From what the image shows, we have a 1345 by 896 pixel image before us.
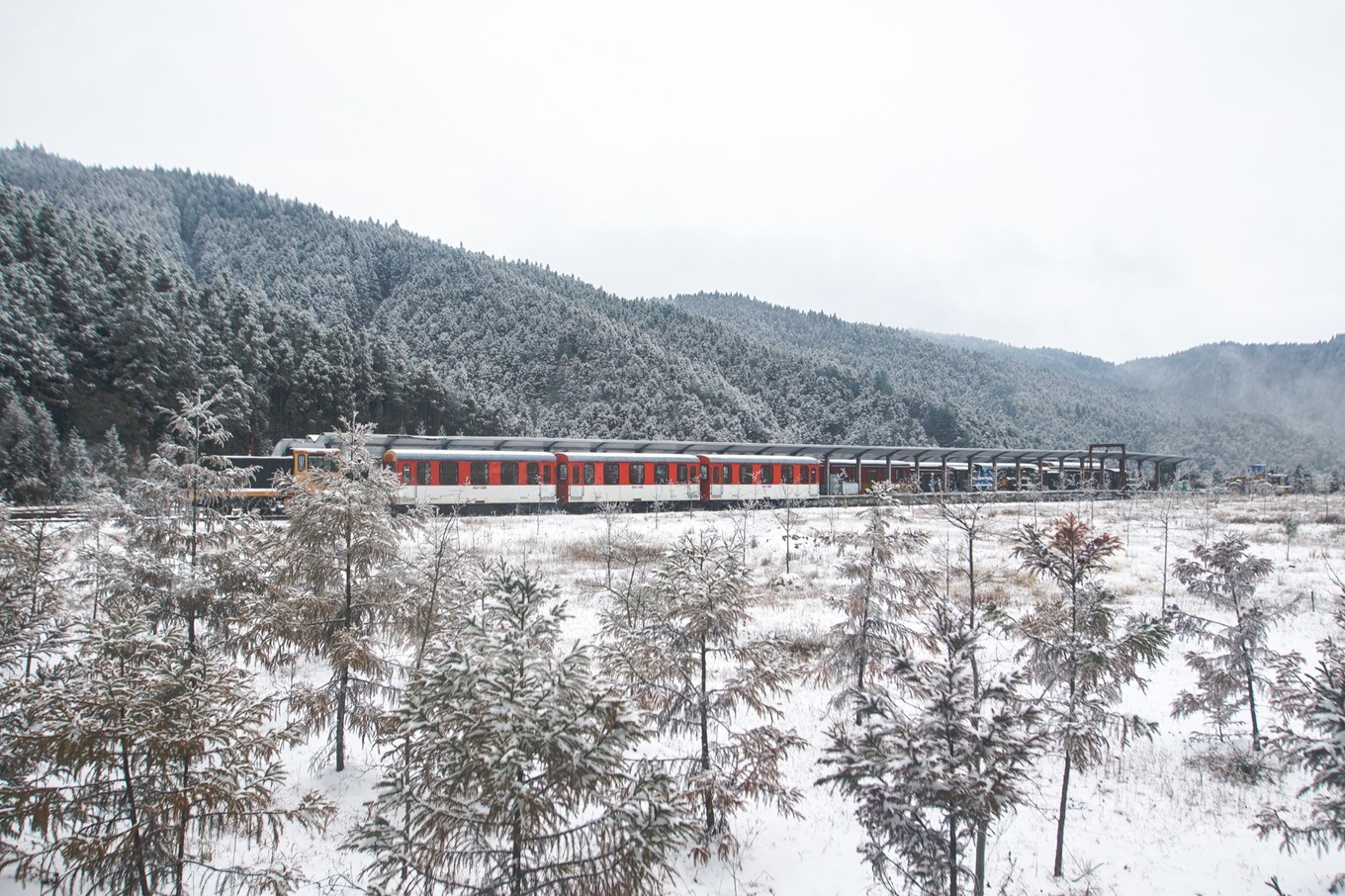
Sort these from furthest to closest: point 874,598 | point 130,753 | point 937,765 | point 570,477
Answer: point 570,477 < point 874,598 < point 937,765 < point 130,753

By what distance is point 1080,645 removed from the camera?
6.56 meters

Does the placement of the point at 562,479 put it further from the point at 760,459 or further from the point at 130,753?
the point at 130,753

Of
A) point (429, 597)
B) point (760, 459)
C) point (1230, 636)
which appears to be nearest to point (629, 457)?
point (760, 459)

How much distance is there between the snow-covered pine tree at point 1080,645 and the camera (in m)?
6.34

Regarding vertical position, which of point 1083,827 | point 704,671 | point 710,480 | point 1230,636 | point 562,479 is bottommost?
point 1083,827

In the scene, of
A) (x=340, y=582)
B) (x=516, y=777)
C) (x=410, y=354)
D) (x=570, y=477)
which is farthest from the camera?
(x=410, y=354)

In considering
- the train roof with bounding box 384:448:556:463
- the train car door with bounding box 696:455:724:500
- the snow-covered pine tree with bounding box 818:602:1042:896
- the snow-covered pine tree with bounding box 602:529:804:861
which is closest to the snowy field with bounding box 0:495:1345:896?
the snow-covered pine tree with bounding box 818:602:1042:896

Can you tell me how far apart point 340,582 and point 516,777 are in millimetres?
5575

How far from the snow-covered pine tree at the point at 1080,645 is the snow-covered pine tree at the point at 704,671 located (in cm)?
260

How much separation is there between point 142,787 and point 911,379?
13262 cm

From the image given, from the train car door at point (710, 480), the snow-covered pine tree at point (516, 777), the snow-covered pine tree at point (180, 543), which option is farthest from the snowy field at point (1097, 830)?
the train car door at point (710, 480)

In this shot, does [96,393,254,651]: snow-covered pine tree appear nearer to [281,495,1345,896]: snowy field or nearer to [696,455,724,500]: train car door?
[281,495,1345,896]: snowy field

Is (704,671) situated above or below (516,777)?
below

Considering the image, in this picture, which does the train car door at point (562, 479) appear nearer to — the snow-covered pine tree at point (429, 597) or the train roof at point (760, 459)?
the train roof at point (760, 459)
